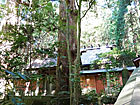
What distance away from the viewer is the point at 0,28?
3.52 meters

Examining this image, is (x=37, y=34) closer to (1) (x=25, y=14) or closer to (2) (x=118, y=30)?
(1) (x=25, y=14)

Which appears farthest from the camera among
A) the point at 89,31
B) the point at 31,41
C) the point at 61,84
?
the point at 89,31

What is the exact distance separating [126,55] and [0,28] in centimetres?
965

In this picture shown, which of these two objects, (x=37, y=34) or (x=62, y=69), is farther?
(x=62, y=69)

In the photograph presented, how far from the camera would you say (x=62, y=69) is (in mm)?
3094

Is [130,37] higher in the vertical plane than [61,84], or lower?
higher

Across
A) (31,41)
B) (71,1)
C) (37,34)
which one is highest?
(71,1)

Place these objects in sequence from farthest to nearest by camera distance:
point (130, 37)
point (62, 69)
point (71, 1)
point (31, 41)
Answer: point (130, 37) → point (71, 1) → point (62, 69) → point (31, 41)

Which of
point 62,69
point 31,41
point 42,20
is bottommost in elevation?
point 62,69

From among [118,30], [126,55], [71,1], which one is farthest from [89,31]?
[71,1]

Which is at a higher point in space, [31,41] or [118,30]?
[118,30]

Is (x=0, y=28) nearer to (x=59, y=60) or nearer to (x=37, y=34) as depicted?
(x=37, y=34)

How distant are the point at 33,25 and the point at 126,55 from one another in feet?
31.4

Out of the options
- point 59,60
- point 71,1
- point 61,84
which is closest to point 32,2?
point 71,1
